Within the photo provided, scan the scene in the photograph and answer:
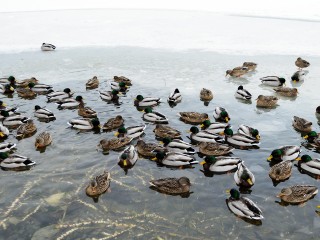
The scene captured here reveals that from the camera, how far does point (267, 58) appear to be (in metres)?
21.9

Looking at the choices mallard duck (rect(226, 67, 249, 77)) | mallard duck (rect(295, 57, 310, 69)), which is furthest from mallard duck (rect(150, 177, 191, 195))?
mallard duck (rect(295, 57, 310, 69))

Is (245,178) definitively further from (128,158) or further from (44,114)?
(44,114)

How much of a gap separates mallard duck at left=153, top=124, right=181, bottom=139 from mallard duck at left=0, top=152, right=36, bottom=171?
4.31 m

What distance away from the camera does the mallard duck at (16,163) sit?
10.2 m

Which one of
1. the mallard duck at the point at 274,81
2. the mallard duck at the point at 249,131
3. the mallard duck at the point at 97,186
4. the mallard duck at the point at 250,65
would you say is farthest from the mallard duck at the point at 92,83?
the mallard duck at the point at 97,186

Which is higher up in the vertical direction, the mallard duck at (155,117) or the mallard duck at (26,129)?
the mallard duck at (155,117)

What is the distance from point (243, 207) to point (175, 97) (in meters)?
7.68

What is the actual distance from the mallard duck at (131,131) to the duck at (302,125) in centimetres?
560

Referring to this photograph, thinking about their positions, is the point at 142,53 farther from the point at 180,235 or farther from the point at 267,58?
the point at 180,235

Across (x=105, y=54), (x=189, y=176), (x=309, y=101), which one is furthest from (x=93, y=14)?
(x=189, y=176)

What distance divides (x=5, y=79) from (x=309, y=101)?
14588 mm

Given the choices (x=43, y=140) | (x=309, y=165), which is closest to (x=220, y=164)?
(x=309, y=165)

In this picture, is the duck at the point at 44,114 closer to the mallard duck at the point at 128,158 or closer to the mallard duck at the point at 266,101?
the mallard duck at the point at 128,158

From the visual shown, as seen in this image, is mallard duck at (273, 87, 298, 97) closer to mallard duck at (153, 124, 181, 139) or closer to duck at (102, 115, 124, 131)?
mallard duck at (153, 124, 181, 139)
